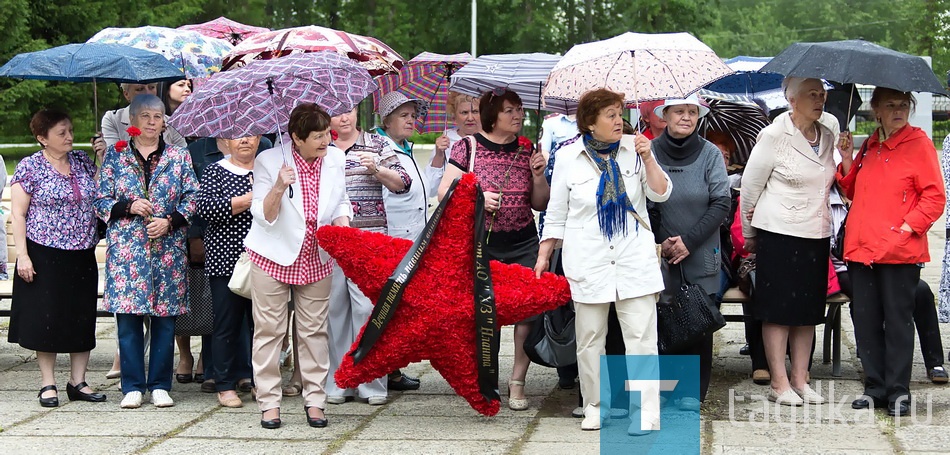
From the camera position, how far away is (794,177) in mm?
6188

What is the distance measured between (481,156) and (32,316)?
2658mm

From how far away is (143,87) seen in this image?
730 centimetres

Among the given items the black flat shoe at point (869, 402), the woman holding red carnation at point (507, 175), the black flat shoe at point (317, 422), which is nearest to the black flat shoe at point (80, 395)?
the black flat shoe at point (317, 422)

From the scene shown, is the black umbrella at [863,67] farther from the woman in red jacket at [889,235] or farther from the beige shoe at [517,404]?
the beige shoe at [517,404]

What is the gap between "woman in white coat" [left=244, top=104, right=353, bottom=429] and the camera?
5.94 metres

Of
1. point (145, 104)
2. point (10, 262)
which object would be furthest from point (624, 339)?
point (10, 262)

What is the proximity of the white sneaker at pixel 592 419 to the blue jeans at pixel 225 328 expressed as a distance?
203 cm

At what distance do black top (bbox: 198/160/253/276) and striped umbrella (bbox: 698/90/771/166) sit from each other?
2.95m

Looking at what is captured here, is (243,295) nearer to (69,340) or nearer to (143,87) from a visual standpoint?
(69,340)

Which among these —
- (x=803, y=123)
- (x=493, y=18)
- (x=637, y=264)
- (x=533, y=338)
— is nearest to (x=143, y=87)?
(x=533, y=338)

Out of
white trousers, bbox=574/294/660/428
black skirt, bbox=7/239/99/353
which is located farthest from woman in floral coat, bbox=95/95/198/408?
white trousers, bbox=574/294/660/428

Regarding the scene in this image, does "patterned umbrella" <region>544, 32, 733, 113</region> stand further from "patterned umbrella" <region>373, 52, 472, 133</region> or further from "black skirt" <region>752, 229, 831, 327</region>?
"patterned umbrella" <region>373, 52, 472, 133</region>

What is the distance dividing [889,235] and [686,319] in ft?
3.62

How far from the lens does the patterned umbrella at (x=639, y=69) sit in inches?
233
